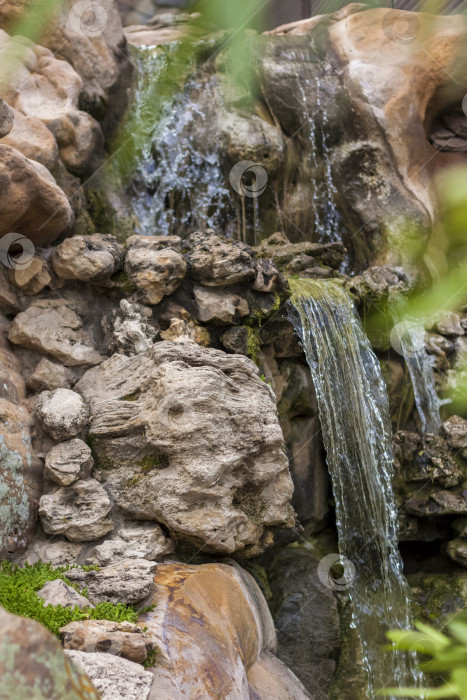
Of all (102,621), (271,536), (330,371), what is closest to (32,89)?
(330,371)

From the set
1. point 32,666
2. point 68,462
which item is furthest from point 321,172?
point 32,666

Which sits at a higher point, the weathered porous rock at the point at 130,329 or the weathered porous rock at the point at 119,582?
the weathered porous rock at the point at 130,329

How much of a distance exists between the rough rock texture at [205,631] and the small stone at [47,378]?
1.41 metres

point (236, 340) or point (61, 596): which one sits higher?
point (236, 340)

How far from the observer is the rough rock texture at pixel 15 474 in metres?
3.39

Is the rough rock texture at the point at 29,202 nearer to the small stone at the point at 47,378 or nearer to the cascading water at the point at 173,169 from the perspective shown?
the small stone at the point at 47,378

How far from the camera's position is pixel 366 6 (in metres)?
8.51

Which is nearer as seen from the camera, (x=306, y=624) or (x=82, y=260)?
(x=82, y=260)

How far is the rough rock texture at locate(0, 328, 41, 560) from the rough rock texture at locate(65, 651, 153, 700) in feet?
3.87

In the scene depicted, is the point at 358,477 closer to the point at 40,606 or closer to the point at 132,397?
the point at 132,397

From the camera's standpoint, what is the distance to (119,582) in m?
3.07

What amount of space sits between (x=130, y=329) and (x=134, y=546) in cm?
155

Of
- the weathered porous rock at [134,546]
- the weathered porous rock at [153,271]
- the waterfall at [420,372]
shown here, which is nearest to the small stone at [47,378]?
the weathered porous rock at [153,271]

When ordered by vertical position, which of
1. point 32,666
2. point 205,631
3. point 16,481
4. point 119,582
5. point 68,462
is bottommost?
point 205,631
